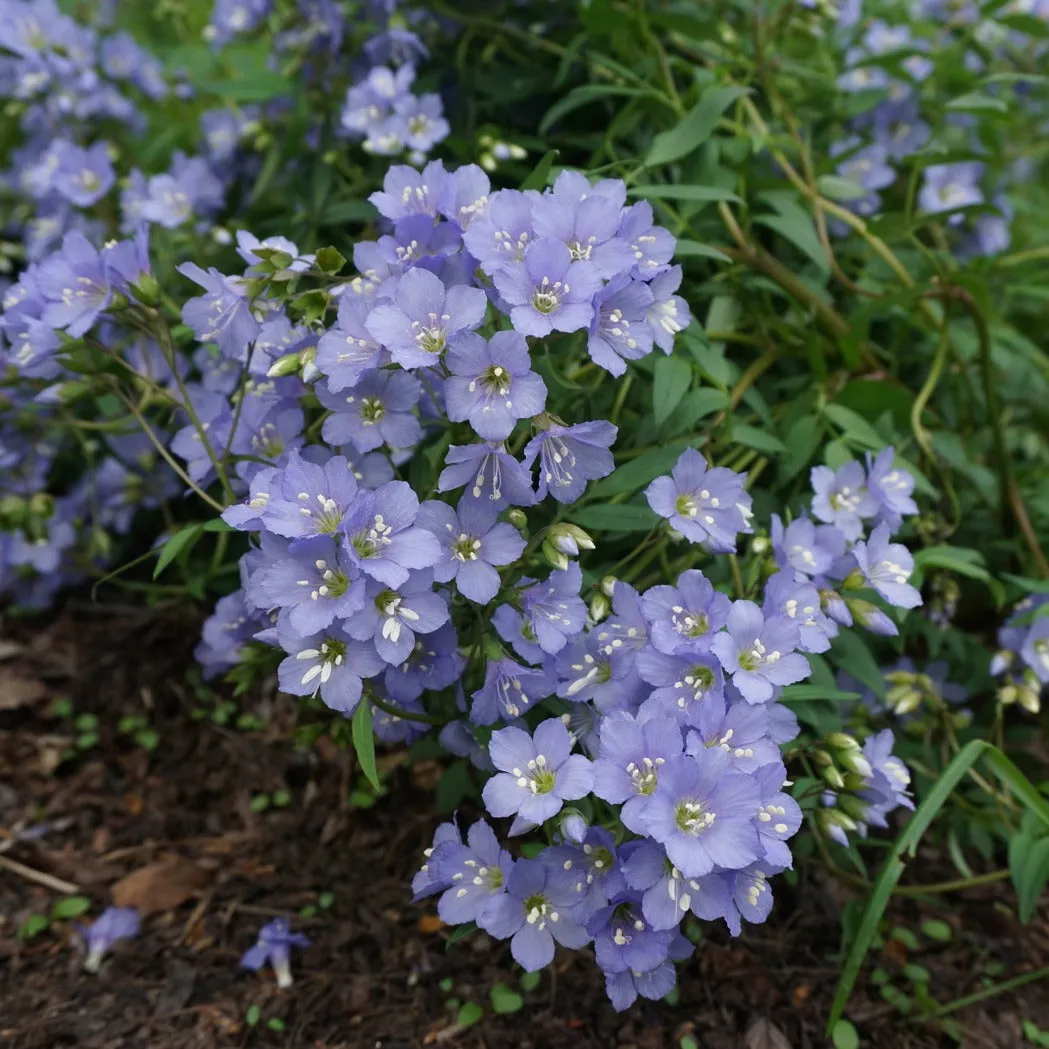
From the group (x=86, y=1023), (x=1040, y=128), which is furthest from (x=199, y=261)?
(x=1040, y=128)

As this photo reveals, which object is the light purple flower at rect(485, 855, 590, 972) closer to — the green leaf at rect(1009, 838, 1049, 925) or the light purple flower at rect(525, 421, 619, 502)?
the light purple flower at rect(525, 421, 619, 502)

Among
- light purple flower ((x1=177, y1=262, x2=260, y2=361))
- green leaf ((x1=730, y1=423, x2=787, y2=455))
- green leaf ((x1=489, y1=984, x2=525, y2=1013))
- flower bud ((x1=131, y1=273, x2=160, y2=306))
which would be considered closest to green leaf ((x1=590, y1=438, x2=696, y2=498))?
green leaf ((x1=730, y1=423, x2=787, y2=455))

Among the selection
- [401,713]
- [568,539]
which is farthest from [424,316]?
[401,713]

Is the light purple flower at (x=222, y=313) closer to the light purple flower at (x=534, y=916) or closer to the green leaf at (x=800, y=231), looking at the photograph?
the light purple flower at (x=534, y=916)

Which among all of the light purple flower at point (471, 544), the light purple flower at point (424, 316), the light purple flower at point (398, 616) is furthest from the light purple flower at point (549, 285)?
the light purple flower at point (398, 616)

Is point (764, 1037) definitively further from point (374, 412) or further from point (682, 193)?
point (682, 193)

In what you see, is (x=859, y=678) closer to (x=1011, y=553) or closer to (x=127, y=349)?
(x=1011, y=553)
